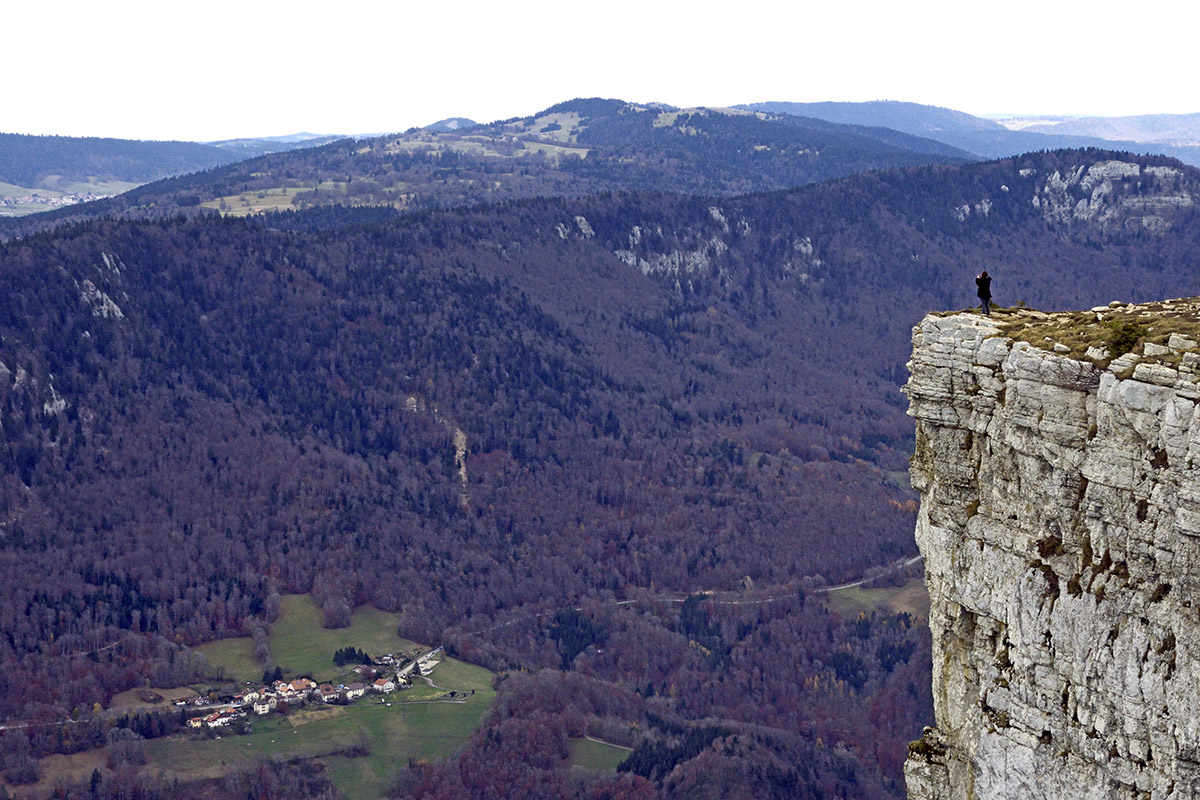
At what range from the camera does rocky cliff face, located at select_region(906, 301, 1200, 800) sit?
24.1 metres

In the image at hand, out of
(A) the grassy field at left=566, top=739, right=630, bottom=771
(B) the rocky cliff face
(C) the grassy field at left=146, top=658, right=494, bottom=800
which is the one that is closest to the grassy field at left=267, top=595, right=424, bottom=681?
(C) the grassy field at left=146, top=658, right=494, bottom=800

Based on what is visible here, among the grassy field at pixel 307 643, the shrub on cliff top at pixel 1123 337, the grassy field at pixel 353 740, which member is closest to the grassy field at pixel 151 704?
the grassy field at pixel 307 643

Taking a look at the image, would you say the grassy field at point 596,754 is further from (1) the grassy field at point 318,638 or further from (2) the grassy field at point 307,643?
(1) the grassy field at point 318,638

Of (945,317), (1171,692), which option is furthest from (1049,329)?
(1171,692)

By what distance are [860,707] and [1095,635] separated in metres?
139

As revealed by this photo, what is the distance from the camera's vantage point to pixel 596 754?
14138cm

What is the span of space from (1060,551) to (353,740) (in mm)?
123885

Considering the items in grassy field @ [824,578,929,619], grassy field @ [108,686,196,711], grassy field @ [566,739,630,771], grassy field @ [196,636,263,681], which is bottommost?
grassy field @ [824,578,929,619]

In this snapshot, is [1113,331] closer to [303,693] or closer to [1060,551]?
[1060,551]

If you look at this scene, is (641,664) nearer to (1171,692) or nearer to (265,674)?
(265,674)

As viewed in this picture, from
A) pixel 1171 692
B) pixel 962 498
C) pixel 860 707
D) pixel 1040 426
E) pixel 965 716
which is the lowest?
pixel 860 707

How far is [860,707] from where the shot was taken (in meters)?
159

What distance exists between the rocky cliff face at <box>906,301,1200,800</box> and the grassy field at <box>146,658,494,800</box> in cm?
10950

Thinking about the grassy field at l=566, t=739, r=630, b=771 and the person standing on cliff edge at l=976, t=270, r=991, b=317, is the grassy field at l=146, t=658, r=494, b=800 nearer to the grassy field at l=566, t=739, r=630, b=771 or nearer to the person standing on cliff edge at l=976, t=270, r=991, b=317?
the grassy field at l=566, t=739, r=630, b=771
